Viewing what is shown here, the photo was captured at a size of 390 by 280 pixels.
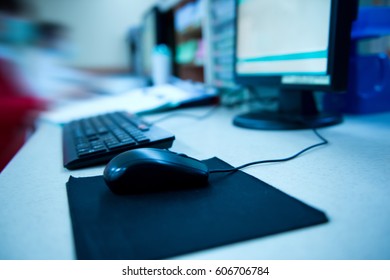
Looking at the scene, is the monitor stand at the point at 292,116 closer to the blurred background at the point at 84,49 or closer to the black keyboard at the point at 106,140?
the black keyboard at the point at 106,140

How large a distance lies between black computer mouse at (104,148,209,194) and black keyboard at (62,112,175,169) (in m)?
0.13

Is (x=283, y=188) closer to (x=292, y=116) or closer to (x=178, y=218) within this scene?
(x=178, y=218)

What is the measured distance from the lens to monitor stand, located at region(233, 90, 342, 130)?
69 centimetres

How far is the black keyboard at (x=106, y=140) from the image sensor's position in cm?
48

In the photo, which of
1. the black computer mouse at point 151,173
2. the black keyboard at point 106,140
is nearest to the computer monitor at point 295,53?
the black keyboard at point 106,140

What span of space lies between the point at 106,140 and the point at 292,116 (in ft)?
1.48

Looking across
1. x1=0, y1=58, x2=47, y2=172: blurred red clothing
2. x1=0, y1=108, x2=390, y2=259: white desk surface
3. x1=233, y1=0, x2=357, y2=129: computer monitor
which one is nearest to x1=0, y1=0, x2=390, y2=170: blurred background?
x1=0, y1=58, x2=47, y2=172: blurred red clothing

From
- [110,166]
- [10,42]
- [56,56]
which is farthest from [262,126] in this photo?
[56,56]

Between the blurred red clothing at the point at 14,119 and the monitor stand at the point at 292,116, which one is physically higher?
the monitor stand at the point at 292,116

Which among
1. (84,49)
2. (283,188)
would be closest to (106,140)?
(283,188)

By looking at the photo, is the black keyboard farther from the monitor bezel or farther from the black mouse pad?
the monitor bezel

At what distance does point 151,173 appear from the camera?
348mm

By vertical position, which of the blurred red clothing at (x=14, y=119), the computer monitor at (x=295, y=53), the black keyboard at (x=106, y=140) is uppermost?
the computer monitor at (x=295, y=53)
